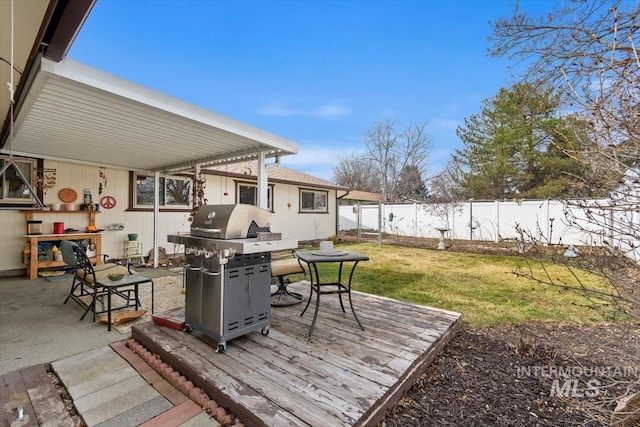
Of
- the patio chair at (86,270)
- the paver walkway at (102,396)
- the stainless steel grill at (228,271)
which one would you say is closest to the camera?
the paver walkway at (102,396)

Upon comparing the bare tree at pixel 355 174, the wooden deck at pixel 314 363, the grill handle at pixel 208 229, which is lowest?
the wooden deck at pixel 314 363

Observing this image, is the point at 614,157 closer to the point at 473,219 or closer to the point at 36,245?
the point at 36,245

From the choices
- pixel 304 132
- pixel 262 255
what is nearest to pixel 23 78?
pixel 262 255

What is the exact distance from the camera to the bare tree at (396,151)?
70.8ft

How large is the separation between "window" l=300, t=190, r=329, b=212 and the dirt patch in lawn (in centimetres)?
872

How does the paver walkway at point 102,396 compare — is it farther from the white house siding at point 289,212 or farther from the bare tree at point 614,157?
the white house siding at point 289,212

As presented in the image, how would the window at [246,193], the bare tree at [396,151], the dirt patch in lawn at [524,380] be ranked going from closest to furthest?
the dirt patch in lawn at [524,380]
the window at [246,193]
the bare tree at [396,151]

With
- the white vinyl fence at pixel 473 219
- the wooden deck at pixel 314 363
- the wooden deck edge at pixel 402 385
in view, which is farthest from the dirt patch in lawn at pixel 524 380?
the white vinyl fence at pixel 473 219

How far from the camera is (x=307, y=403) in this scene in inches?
73.2

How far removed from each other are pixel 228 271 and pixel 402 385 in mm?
1640

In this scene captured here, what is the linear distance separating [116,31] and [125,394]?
18.3 feet

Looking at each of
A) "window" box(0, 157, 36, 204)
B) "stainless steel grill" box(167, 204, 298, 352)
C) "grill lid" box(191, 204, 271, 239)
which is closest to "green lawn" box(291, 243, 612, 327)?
"stainless steel grill" box(167, 204, 298, 352)

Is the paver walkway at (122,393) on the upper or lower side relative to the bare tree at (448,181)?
lower

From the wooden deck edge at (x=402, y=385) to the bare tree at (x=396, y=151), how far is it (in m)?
19.8
